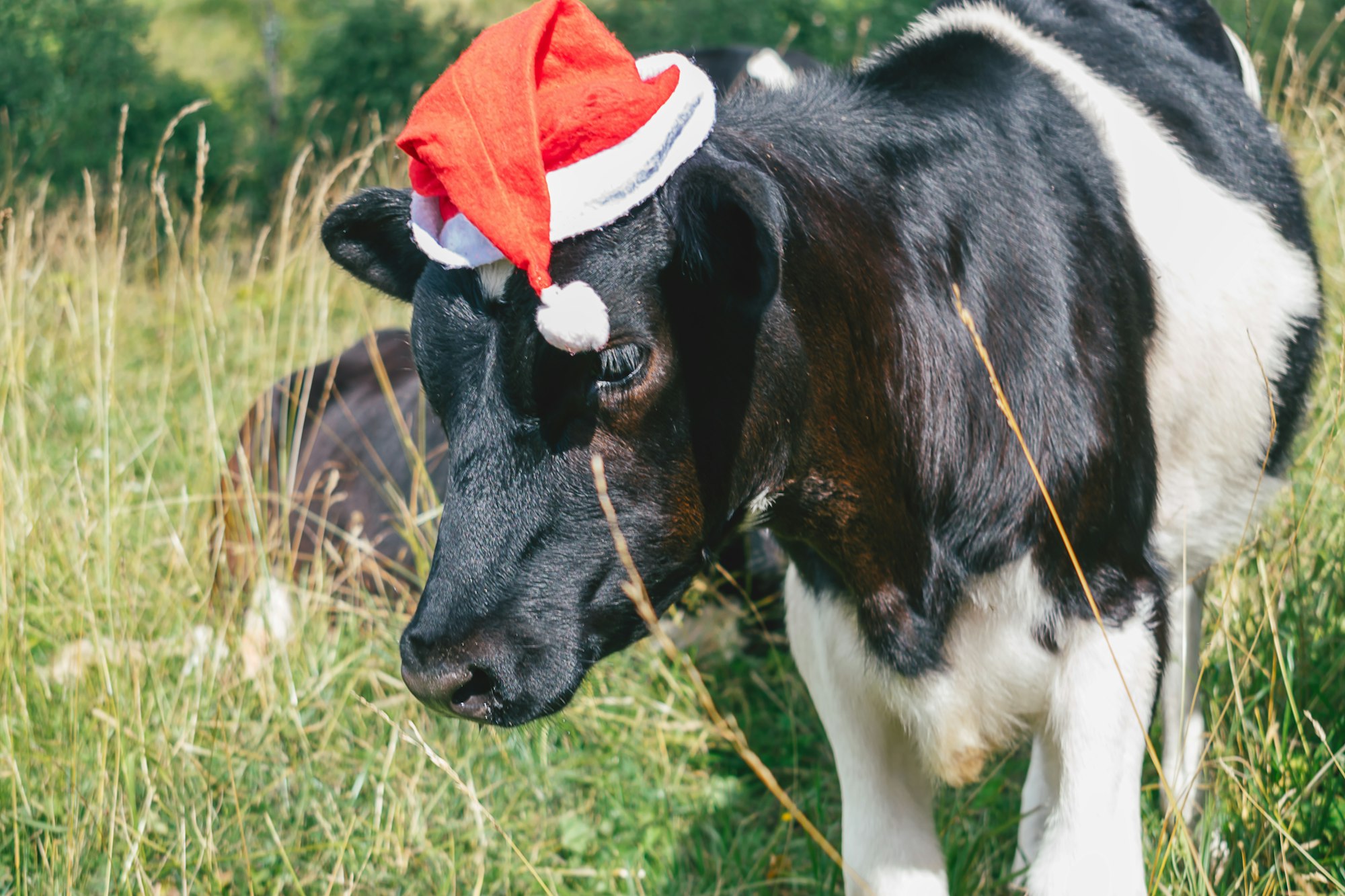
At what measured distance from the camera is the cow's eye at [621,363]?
1764mm

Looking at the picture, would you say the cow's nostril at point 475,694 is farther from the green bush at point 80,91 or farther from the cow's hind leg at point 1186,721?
the green bush at point 80,91

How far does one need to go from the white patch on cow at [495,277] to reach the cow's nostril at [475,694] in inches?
20.6

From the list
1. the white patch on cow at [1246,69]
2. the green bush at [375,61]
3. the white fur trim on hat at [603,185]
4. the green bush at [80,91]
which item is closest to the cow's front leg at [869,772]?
the white fur trim on hat at [603,185]

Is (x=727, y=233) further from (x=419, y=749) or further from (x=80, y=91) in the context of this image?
(x=80, y=91)

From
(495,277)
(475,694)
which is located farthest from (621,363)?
(475,694)

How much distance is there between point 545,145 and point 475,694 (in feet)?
2.54

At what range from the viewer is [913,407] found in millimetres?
2117

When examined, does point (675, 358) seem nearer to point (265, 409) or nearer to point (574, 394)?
point (574, 394)

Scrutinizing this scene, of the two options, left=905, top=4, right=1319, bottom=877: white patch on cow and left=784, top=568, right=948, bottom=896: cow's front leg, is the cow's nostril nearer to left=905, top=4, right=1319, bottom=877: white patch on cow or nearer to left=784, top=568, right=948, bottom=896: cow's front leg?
left=784, top=568, right=948, bottom=896: cow's front leg

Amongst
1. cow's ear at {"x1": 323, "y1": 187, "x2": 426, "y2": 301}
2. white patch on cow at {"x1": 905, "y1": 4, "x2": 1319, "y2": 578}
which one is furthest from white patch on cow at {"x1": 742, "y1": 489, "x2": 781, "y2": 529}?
white patch on cow at {"x1": 905, "y1": 4, "x2": 1319, "y2": 578}

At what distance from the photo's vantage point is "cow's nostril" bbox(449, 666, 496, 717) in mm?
1755

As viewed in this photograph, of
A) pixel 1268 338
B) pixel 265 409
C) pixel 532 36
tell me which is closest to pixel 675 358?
pixel 532 36

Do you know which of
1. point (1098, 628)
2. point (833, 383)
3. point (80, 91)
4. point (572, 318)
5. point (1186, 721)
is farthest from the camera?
point (80, 91)

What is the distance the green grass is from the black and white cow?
26 centimetres
